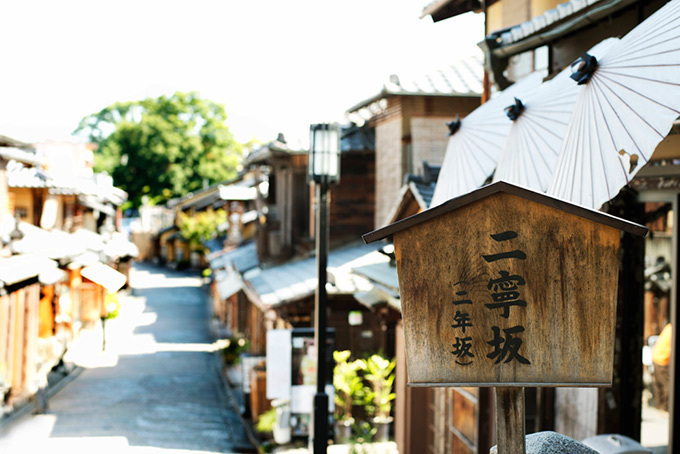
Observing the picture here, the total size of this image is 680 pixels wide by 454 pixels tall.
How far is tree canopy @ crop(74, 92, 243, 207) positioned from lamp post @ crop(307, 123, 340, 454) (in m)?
50.6

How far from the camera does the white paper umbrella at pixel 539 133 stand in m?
5.00

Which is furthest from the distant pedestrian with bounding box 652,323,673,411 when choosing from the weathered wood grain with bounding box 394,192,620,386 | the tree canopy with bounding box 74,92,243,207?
the tree canopy with bounding box 74,92,243,207

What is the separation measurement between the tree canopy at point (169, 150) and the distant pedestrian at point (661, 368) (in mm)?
51737

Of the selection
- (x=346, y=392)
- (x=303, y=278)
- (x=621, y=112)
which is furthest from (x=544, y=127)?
(x=303, y=278)

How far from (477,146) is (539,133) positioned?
3.93ft

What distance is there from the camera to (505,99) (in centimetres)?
661

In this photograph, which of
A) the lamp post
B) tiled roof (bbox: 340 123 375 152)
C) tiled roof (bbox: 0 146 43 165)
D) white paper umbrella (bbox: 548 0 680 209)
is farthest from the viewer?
tiled roof (bbox: 340 123 375 152)

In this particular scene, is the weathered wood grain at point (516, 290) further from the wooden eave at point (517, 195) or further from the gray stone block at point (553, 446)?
the gray stone block at point (553, 446)

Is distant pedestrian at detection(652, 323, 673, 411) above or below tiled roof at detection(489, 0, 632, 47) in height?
below

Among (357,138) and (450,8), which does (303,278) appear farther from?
(450,8)

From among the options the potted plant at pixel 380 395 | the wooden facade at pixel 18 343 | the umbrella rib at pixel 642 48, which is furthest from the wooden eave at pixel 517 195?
the wooden facade at pixel 18 343

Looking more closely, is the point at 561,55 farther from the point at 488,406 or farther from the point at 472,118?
the point at 488,406

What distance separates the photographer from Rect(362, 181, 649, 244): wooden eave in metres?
3.09

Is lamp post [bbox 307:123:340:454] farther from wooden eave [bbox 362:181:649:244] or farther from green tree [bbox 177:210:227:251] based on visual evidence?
green tree [bbox 177:210:227:251]
